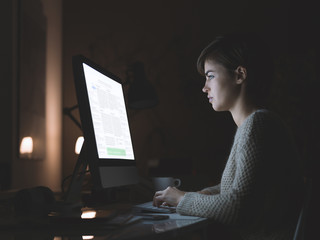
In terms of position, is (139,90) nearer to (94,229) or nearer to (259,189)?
(259,189)

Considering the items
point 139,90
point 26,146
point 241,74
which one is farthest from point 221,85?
point 26,146

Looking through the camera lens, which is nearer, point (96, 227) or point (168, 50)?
point (96, 227)

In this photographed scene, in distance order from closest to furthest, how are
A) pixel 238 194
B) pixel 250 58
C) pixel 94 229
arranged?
1. pixel 94 229
2. pixel 238 194
3. pixel 250 58

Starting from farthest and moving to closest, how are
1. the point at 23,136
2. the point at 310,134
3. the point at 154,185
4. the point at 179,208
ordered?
the point at 310,134, the point at 23,136, the point at 154,185, the point at 179,208

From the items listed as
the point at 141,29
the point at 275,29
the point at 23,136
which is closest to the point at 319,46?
the point at 275,29

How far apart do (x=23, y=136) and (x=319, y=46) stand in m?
3.14

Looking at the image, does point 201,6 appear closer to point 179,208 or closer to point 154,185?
point 154,185

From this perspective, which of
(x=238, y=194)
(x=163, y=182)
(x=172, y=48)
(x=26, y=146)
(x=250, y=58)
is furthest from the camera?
(x=172, y=48)

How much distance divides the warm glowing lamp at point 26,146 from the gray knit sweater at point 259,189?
1.80m

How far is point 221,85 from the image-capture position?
4.21ft

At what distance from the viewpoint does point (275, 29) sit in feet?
13.8

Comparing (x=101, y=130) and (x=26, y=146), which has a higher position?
A: (x=26, y=146)

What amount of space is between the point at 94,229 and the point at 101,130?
0.39m

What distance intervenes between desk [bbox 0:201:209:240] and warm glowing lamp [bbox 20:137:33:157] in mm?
1713
